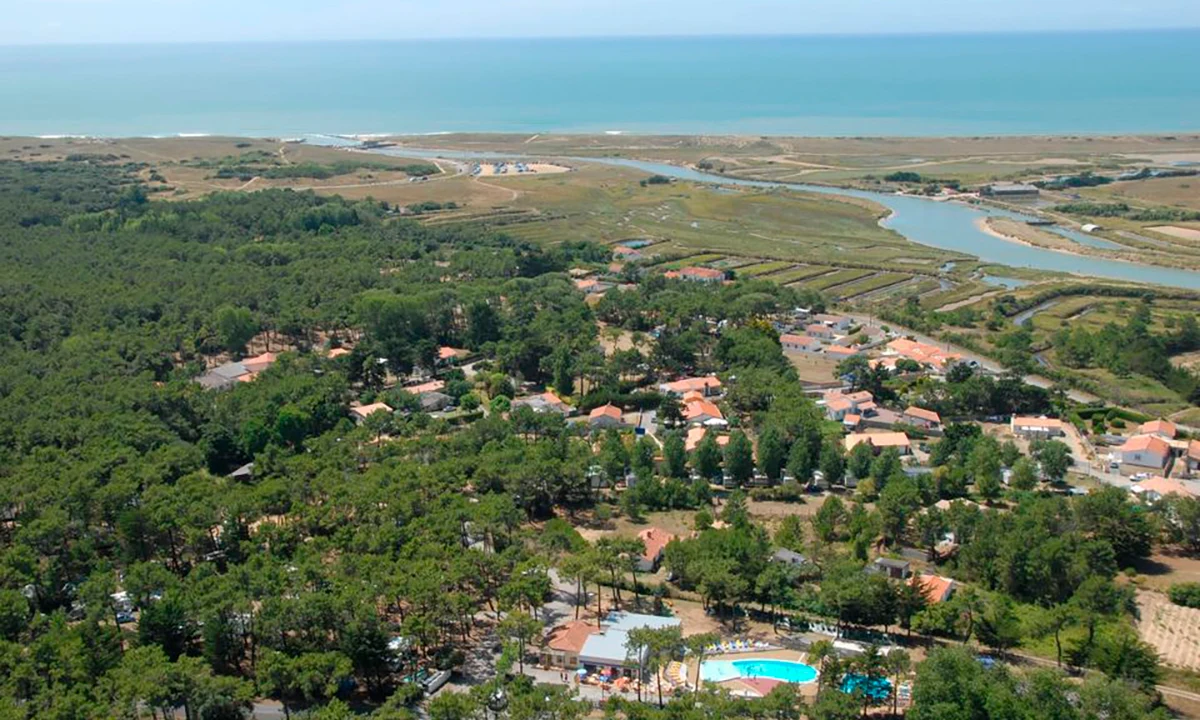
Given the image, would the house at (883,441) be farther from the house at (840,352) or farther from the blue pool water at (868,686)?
the blue pool water at (868,686)

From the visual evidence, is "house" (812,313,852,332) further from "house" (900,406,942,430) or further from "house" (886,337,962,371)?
"house" (900,406,942,430)

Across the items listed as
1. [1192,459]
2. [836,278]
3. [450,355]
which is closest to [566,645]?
[1192,459]

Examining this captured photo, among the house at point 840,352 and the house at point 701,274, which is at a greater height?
the house at point 701,274

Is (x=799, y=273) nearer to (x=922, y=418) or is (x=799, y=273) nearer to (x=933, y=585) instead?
(x=922, y=418)

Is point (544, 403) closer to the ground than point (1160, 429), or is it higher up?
closer to the ground

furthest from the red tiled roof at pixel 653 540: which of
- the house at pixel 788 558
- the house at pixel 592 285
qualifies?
the house at pixel 592 285

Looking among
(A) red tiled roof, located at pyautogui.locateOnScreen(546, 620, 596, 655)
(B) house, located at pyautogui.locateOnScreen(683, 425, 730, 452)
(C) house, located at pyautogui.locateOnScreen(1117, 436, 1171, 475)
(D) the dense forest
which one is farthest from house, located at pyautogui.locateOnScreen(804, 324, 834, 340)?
(A) red tiled roof, located at pyautogui.locateOnScreen(546, 620, 596, 655)

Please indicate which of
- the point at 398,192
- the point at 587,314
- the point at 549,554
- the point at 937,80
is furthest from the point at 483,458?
the point at 937,80
